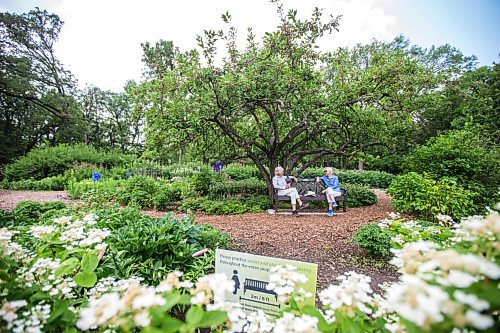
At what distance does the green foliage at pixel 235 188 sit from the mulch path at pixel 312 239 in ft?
6.01

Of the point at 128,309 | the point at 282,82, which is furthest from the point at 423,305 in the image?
the point at 282,82

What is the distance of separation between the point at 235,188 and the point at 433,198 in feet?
18.1

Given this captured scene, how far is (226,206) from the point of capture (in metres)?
6.56

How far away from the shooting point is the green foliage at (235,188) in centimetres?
797

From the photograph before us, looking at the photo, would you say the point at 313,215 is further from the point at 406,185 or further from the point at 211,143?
the point at 211,143

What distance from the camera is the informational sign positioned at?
1.88 m

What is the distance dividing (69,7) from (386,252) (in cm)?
792

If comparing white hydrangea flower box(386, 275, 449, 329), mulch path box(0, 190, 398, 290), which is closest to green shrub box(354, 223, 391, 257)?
mulch path box(0, 190, 398, 290)

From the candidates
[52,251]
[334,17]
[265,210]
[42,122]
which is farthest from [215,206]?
[42,122]

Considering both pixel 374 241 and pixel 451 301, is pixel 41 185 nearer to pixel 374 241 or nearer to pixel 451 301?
pixel 374 241

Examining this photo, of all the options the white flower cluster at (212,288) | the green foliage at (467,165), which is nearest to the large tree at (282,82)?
the green foliage at (467,165)

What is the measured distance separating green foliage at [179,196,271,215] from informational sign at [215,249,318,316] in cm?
439

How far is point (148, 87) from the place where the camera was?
236 inches

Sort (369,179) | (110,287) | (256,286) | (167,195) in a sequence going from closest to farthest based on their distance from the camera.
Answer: (110,287) → (256,286) → (167,195) → (369,179)
